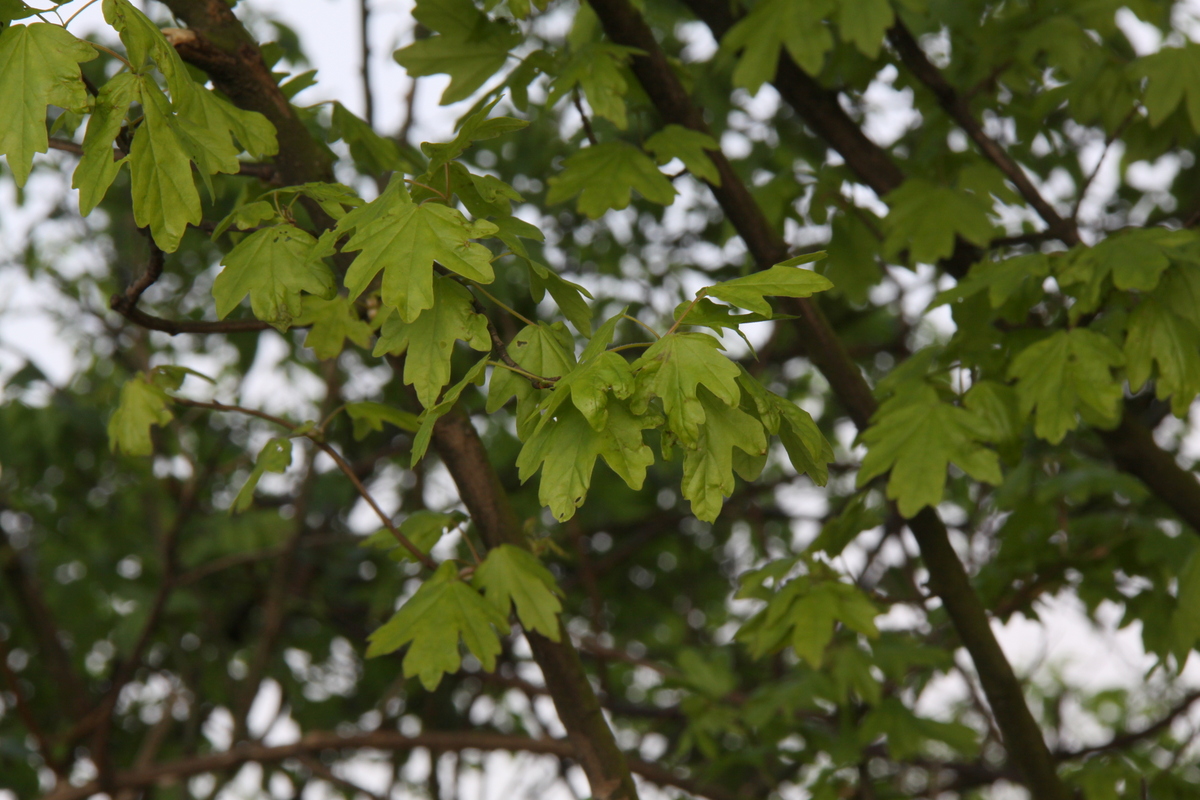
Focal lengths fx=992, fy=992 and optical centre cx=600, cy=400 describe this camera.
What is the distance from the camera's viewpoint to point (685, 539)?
4.92 meters

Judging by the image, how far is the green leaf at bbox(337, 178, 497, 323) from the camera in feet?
4.32

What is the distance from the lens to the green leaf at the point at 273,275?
1.46 m

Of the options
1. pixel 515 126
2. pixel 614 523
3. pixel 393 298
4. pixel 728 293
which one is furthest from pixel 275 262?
pixel 614 523

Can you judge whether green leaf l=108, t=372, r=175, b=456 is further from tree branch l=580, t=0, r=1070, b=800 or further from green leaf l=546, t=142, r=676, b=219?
tree branch l=580, t=0, r=1070, b=800

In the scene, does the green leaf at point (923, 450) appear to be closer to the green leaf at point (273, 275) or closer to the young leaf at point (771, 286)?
the young leaf at point (771, 286)

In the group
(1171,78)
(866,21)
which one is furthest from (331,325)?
(1171,78)

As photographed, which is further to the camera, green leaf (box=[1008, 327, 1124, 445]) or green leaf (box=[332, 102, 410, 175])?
green leaf (box=[332, 102, 410, 175])

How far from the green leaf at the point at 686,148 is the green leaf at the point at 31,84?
3.79 feet

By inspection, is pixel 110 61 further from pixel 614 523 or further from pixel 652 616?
pixel 652 616

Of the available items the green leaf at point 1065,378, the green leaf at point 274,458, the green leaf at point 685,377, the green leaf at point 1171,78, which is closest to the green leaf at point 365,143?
the green leaf at point 274,458

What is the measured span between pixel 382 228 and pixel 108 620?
3809 mm

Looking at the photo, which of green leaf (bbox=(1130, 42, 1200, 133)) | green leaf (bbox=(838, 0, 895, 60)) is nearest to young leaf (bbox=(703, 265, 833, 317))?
green leaf (bbox=(838, 0, 895, 60))

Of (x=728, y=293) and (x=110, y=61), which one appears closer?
(x=728, y=293)

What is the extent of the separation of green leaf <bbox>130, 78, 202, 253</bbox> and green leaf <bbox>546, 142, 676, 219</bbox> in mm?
941
